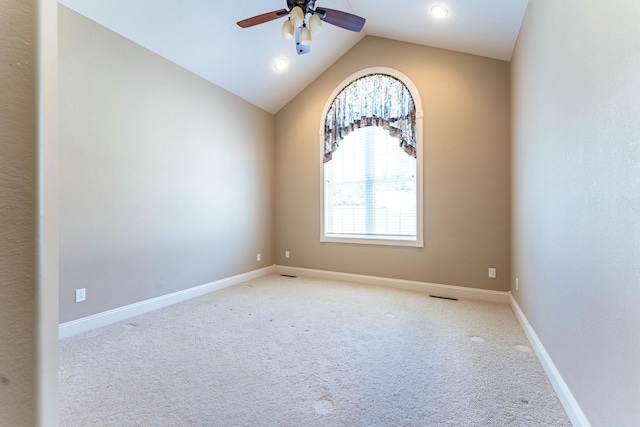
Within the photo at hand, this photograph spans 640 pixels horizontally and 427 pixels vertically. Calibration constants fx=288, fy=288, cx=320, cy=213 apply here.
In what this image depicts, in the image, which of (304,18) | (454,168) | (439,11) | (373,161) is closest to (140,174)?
(304,18)

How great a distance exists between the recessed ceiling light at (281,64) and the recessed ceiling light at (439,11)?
1842 millimetres

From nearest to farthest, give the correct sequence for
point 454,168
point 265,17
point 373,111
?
point 265,17 → point 454,168 → point 373,111

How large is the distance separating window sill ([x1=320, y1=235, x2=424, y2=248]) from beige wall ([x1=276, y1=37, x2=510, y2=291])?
7 centimetres

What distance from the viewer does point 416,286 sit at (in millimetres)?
3674

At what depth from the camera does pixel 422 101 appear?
366 centimetres

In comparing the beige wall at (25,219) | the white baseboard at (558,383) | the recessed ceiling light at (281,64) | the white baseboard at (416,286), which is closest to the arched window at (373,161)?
the white baseboard at (416,286)

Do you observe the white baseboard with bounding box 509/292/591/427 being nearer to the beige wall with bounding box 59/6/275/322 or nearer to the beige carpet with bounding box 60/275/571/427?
the beige carpet with bounding box 60/275/571/427

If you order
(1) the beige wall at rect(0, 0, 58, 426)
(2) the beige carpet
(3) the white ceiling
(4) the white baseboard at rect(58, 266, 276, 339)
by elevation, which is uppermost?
(3) the white ceiling

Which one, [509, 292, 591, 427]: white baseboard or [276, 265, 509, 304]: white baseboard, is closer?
[509, 292, 591, 427]: white baseboard

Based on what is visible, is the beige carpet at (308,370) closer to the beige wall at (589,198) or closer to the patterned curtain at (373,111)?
the beige wall at (589,198)

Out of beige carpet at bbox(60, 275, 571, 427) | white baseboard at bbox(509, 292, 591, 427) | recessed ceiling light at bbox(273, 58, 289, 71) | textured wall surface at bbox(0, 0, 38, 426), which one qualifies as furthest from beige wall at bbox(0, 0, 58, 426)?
recessed ceiling light at bbox(273, 58, 289, 71)

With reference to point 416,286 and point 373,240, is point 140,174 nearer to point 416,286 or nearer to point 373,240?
point 373,240

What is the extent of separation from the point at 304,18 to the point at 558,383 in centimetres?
311

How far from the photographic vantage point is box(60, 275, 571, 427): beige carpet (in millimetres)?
1469
